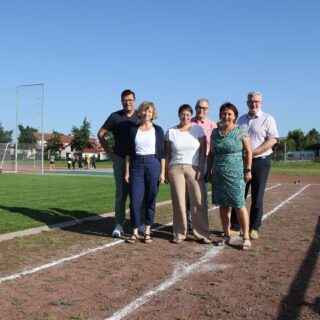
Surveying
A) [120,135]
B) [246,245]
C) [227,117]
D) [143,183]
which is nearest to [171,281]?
[246,245]

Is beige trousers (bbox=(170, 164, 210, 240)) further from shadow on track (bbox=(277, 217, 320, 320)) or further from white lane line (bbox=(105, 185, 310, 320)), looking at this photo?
shadow on track (bbox=(277, 217, 320, 320))

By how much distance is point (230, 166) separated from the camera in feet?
21.2

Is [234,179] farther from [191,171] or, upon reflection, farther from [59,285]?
[59,285]

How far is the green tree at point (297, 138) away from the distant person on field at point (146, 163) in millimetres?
100941

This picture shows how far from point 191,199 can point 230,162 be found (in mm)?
915

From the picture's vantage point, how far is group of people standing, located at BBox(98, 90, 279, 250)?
21.4 feet

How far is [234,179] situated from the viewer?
648 centimetres

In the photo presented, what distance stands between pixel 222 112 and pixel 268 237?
2.19m

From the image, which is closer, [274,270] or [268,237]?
[274,270]

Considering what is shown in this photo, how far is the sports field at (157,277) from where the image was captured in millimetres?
4008

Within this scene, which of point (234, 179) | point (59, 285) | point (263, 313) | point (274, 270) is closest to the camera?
point (263, 313)

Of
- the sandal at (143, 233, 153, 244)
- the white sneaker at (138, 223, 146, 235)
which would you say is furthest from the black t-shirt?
the sandal at (143, 233, 153, 244)

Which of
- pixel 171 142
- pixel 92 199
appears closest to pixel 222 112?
pixel 171 142

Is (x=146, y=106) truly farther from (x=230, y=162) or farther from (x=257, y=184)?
(x=257, y=184)
